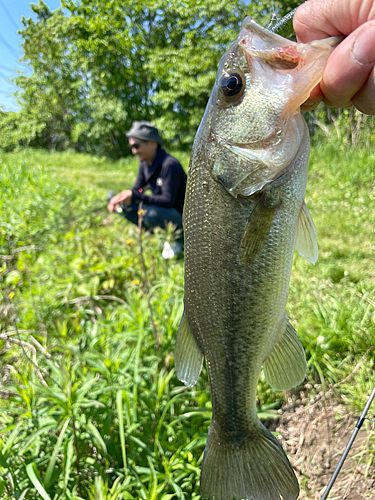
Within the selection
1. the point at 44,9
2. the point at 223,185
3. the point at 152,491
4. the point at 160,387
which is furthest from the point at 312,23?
the point at 44,9

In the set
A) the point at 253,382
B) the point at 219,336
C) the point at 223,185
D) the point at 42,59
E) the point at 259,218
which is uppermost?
the point at 42,59

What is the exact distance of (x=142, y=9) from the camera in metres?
20.2

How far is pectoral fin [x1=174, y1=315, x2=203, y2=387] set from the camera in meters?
1.30

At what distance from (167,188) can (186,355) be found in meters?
3.93

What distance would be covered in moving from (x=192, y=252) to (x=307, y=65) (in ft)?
2.40

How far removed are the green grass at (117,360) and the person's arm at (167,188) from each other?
715 mm

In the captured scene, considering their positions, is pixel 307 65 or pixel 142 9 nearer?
pixel 307 65

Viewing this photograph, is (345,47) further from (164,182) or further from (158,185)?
(158,185)

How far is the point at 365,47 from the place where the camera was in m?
1.07

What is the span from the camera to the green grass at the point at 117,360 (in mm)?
1781

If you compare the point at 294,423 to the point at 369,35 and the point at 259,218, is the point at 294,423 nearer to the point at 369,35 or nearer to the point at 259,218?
the point at 259,218

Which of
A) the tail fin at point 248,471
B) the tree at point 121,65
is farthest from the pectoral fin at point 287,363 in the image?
the tree at point 121,65

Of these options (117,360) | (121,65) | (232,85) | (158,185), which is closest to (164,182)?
(158,185)

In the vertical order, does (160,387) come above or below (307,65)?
below
